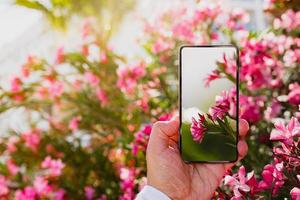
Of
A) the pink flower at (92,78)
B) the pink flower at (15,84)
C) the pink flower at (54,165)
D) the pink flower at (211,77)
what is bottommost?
the pink flower at (54,165)

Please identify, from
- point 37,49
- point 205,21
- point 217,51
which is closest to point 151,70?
point 205,21

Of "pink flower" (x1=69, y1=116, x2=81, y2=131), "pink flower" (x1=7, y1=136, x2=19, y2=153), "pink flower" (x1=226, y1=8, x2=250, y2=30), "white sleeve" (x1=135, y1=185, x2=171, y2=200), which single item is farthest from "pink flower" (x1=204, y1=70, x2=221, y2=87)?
"pink flower" (x1=7, y1=136, x2=19, y2=153)

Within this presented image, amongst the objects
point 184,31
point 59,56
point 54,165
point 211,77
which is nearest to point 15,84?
point 59,56

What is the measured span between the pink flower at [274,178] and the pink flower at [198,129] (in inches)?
6.0

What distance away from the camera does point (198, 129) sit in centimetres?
138

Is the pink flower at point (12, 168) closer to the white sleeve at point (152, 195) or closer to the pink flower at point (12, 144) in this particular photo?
the pink flower at point (12, 144)

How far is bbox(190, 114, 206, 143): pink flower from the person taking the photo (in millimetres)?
1376

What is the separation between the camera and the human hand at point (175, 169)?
138 centimetres

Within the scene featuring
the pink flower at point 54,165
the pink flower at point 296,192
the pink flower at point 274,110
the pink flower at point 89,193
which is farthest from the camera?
the pink flower at point 54,165

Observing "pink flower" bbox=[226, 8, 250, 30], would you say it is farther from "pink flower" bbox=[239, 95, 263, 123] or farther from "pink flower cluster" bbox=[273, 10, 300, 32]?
"pink flower" bbox=[239, 95, 263, 123]

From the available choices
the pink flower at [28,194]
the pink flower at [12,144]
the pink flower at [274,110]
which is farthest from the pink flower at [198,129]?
the pink flower at [12,144]

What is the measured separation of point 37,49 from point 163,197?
11.0 feet

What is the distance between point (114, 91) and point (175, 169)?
5.25 ft

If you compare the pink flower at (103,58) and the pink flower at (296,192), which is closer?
the pink flower at (296,192)
